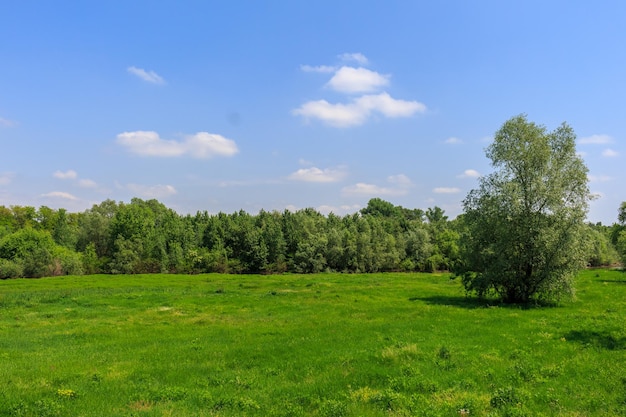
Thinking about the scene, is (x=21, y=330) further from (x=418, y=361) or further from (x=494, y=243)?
(x=494, y=243)

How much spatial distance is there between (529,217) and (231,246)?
3962 inches

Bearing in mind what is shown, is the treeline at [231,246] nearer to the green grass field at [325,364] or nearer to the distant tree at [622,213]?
the distant tree at [622,213]

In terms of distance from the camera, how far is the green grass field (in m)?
11.8

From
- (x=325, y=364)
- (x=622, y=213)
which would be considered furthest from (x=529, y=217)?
(x=622, y=213)

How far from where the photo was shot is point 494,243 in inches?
1379

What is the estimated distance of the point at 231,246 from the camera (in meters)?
124

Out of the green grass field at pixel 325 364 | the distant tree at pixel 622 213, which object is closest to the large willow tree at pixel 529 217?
the green grass field at pixel 325 364

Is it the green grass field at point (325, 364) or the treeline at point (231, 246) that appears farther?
the treeline at point (231, 246)

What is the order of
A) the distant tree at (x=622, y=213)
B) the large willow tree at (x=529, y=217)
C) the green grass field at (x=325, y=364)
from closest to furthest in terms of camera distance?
the green grass field at (x=325, y=364) < the large willow tree at (x=529, y=217) < the distant tree at (x=622, y=213)

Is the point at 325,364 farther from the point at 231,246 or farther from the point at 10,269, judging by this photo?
the point at 231,246

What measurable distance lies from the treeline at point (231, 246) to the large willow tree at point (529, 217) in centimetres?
7112

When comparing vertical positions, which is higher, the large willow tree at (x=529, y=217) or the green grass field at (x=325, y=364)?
the large willow tree at (x=529, y=217)

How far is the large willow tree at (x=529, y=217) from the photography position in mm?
32969

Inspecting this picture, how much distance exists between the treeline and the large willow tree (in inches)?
2800
